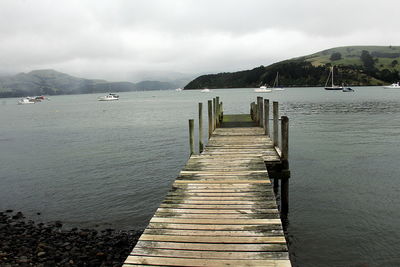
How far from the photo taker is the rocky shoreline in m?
9.42

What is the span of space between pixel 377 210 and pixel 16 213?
49.8 feet

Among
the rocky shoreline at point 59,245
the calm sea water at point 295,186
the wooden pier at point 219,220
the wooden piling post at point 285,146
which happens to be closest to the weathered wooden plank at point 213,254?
the wooden pier at point 219,220

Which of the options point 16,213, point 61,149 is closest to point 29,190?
point 16,213

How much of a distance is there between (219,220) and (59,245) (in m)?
6.31

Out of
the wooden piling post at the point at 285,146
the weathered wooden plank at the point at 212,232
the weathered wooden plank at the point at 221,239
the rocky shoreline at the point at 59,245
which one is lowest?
the rocky shoreline at the point at 59,245

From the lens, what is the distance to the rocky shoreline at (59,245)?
9.42 m

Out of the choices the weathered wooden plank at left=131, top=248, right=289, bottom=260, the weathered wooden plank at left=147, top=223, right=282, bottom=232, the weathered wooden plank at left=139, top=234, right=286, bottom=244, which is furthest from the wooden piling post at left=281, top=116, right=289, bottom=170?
the weathered wooden plank at left=131, top=248, right=289, bottom=260

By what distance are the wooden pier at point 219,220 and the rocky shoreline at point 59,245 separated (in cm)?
303

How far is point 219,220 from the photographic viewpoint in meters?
7.12

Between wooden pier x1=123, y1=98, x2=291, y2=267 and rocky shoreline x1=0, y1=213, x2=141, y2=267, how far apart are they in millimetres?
3033

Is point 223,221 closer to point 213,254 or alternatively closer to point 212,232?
point 212,232

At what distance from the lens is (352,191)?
15000mm

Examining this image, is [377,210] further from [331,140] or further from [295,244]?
[331,140]

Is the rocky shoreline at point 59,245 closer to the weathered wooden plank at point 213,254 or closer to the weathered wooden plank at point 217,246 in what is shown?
the weathered wooden plank at point 217,246
